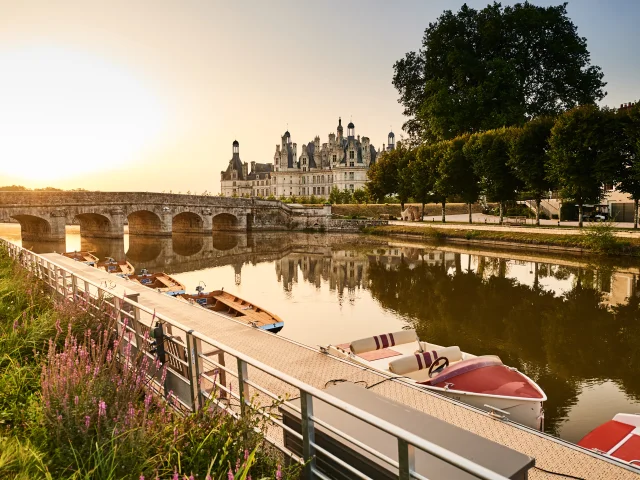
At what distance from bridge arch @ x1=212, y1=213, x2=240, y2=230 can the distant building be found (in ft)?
170

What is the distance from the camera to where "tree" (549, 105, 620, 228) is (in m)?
27.0

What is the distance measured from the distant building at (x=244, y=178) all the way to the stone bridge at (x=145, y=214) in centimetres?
5215

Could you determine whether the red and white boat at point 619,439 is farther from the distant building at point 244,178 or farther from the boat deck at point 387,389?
the distant building at point 244,178

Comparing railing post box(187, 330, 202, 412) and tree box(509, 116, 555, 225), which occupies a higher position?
tree box(509, 116, 555, 225)

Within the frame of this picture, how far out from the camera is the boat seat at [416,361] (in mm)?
7395

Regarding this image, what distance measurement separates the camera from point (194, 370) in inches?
166

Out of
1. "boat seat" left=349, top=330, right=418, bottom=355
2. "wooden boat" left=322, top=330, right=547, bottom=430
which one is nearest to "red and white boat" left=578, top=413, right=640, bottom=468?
"wooden boat" left=322, top=330, right=547, bottom=430

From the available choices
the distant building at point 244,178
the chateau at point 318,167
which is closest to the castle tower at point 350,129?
the chateau at point 318,167

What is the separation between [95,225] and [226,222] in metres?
13.3

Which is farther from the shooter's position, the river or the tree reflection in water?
the tree reflection in water

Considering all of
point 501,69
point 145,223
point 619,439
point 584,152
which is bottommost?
point 619,439

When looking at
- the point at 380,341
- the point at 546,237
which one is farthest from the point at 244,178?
the point at 380,341

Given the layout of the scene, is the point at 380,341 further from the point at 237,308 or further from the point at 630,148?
the point at 630,148

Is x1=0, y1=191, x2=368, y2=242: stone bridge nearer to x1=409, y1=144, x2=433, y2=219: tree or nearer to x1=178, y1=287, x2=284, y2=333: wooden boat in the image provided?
x1=409, y1=144, x2=433, y2=219: tree
